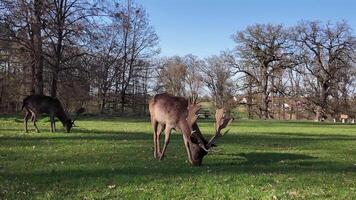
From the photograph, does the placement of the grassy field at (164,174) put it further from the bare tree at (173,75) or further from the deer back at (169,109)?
the bare tree at (173,75)

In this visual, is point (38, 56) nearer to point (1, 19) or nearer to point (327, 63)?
point (1, 19)

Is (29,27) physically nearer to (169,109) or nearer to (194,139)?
(169,109)

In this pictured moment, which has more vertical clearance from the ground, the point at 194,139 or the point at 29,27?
the point at 29,27

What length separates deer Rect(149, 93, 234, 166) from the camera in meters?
14.0

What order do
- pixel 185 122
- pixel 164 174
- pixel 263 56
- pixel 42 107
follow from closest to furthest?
pixel 164 174 < pixel 185 122 < pixel 42 107 < pixel 263 56

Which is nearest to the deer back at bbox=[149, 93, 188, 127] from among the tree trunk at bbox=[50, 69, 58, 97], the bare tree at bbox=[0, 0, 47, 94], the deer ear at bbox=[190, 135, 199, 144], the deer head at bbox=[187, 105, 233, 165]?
the deer head at bbox=[187, 105, 233, 165]

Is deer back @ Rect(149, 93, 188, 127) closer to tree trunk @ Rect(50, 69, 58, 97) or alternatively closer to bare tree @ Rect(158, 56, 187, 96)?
tree trunk @ Rect(50, 69, 58, 97)

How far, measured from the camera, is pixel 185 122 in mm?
14570

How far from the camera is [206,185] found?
1077 centimetres

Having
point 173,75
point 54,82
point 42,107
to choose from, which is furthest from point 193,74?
point 42,107

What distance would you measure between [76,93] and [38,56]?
7593 millimetres

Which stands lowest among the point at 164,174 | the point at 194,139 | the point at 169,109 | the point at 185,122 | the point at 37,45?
the point at 164,174

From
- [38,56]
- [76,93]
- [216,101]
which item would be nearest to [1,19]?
[38,56]

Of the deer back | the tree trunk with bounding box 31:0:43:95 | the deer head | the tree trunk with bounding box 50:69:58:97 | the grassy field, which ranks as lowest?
the grassy field
